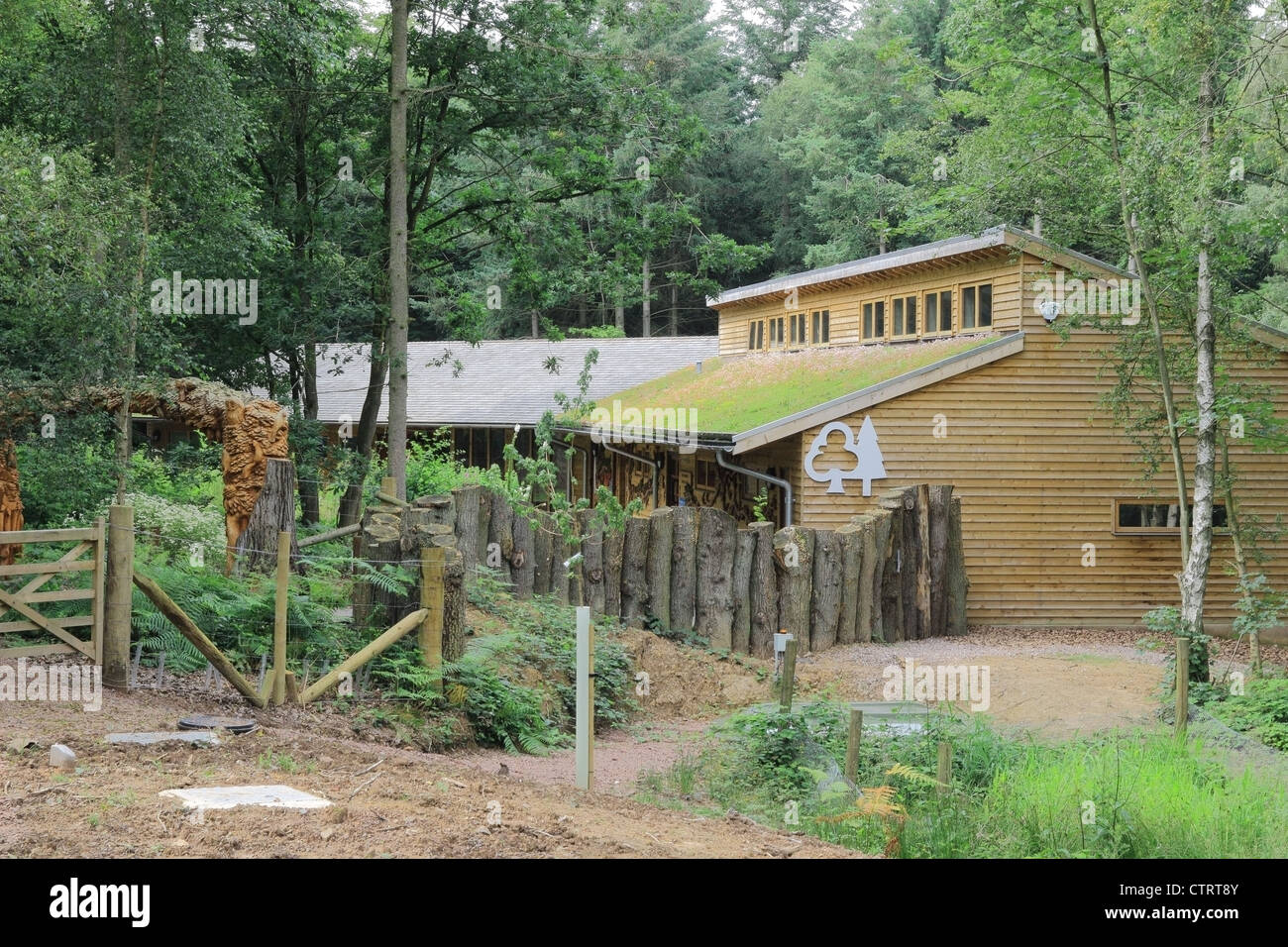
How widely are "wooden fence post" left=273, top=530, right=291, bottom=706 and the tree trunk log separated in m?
6.64

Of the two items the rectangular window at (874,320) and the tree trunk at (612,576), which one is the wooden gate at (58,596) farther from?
the rectangular window at (874,320)

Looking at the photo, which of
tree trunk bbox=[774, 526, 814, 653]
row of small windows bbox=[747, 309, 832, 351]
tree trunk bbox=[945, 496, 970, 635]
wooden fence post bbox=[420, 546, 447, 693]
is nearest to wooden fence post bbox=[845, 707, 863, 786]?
wooden fence post bbox=[420, 546, 447, 693]

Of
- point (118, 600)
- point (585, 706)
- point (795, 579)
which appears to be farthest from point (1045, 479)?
point (118, 600)

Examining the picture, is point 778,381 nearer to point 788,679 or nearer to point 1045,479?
point 1045,479

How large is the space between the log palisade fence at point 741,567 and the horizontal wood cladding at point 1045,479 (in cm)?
154

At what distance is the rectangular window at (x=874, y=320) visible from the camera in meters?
22.2

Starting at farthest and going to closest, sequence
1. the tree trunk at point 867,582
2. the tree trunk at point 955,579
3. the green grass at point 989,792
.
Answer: the tree trunk at point 955,579
the tree trunk at point 867,582
the green grass at point 989,792

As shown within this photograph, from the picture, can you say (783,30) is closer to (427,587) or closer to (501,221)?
(501,221)

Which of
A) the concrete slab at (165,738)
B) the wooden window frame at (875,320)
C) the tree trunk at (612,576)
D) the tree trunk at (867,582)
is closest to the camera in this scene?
the concrete slab at (165,738)

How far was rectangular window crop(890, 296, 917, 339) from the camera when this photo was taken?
21.2 metres

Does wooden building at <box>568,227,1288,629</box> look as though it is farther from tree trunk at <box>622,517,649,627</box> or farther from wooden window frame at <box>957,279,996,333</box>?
tree trunk at <box>622,517,649,627</box>

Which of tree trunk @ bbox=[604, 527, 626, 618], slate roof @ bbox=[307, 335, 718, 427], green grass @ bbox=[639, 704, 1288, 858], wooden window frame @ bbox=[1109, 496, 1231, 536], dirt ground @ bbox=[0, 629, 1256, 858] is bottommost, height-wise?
green grass @ bbox=[639, 704, 1288, 858]

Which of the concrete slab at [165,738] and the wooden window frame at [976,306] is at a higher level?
the wooden window frame at [976,306]

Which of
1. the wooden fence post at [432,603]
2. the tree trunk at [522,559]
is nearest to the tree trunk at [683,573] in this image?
the tree trunk at [522,559]
